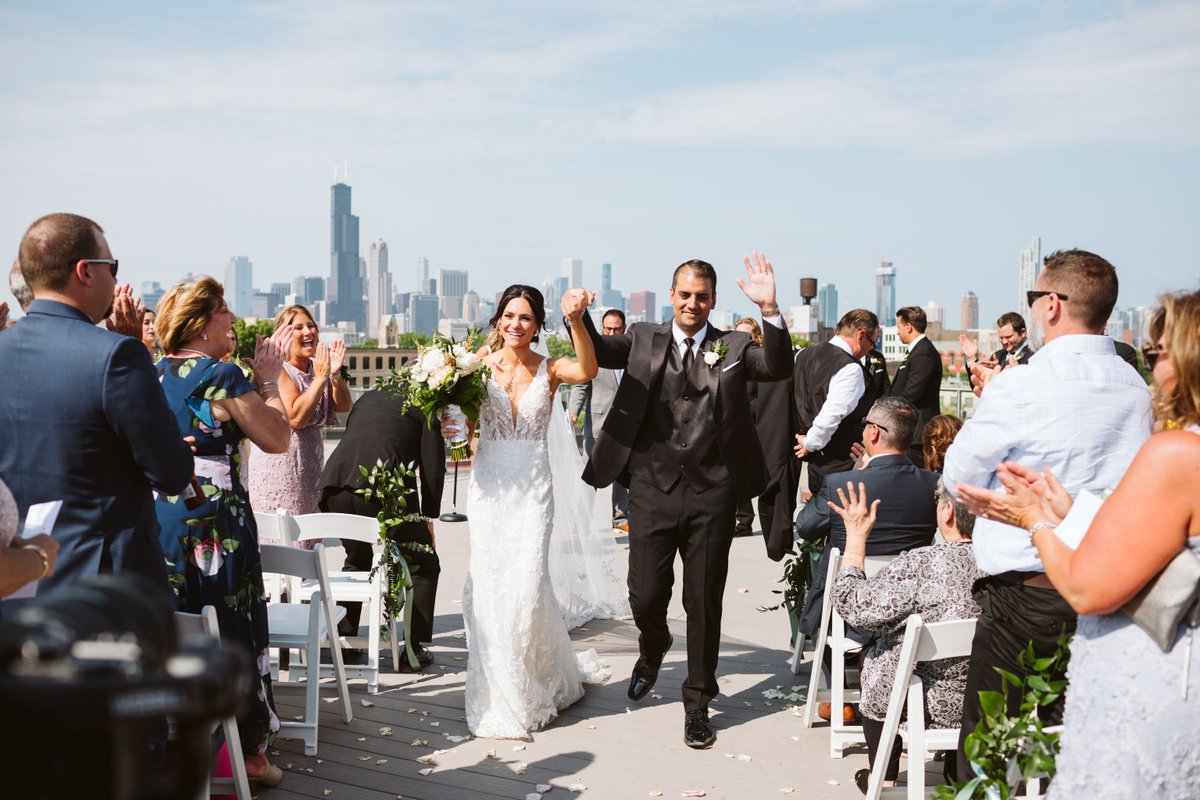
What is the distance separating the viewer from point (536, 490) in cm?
521

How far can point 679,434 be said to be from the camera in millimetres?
5121

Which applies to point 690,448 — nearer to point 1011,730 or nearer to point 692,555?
point 692,555

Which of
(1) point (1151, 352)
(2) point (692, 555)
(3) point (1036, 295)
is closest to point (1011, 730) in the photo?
(1) point (1151, 352)

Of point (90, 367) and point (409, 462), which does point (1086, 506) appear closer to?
point (90, 367)

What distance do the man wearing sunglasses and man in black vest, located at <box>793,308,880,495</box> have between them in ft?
11.5

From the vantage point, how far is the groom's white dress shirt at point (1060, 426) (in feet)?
10.2

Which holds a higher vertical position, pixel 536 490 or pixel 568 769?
pixel 536 490

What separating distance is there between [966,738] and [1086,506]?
1.11 meters

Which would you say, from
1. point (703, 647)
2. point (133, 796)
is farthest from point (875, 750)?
point (133, 796)

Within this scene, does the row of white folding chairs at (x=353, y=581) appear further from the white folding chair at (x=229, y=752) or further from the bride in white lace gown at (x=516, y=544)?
the white folding chair at (x=229, y=752)

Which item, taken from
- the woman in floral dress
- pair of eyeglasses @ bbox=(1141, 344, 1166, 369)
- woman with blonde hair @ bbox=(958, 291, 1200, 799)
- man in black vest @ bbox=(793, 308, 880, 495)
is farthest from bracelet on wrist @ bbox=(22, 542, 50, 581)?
man in black vest @ bbox=(793, 308, 880, 495)

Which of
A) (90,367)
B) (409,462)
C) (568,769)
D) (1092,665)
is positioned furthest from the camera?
(409,462)

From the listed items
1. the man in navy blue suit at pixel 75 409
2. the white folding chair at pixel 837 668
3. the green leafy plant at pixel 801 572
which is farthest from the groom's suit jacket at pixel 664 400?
the man in navy blue suit at pixel 75 409

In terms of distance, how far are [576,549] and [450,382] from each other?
257cm
